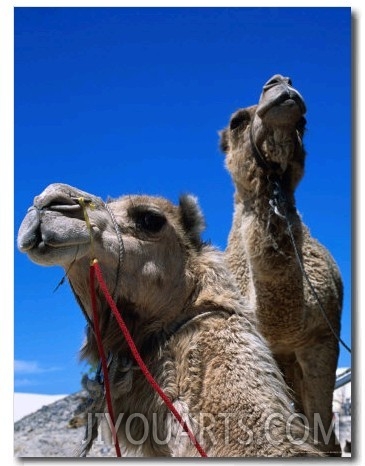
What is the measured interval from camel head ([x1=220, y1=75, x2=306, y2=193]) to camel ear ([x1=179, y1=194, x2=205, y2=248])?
1.20 m

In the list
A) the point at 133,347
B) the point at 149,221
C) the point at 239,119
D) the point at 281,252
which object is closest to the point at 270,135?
the point at 239,119

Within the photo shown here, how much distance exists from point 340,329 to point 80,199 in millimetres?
2527

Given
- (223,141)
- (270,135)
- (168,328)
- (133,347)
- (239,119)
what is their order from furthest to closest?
1. (223,141)
2. (239,119)
3. (270,135)
4. (168,328)
5. (133,347)

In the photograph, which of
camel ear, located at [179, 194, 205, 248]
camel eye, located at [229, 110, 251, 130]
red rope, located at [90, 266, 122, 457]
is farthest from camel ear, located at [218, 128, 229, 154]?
red rope, located at [90, 266, 122, 457]

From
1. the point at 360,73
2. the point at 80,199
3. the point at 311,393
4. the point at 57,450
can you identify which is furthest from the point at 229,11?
the point at 57,450

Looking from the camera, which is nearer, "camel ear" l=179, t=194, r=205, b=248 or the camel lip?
"camel ear" l=179, t=194, r=205, b=248

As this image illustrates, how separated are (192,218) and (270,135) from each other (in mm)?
1378

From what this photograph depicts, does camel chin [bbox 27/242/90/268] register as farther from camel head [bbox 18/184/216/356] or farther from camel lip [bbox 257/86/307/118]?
camel lip [bbox 257/86/307/118]

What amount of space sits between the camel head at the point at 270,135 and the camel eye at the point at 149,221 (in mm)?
1371

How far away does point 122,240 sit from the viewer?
2.03 m

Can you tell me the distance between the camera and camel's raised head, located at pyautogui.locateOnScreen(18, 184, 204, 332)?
6.04 ft

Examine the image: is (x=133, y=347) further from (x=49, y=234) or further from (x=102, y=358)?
(x=49, y=234)
